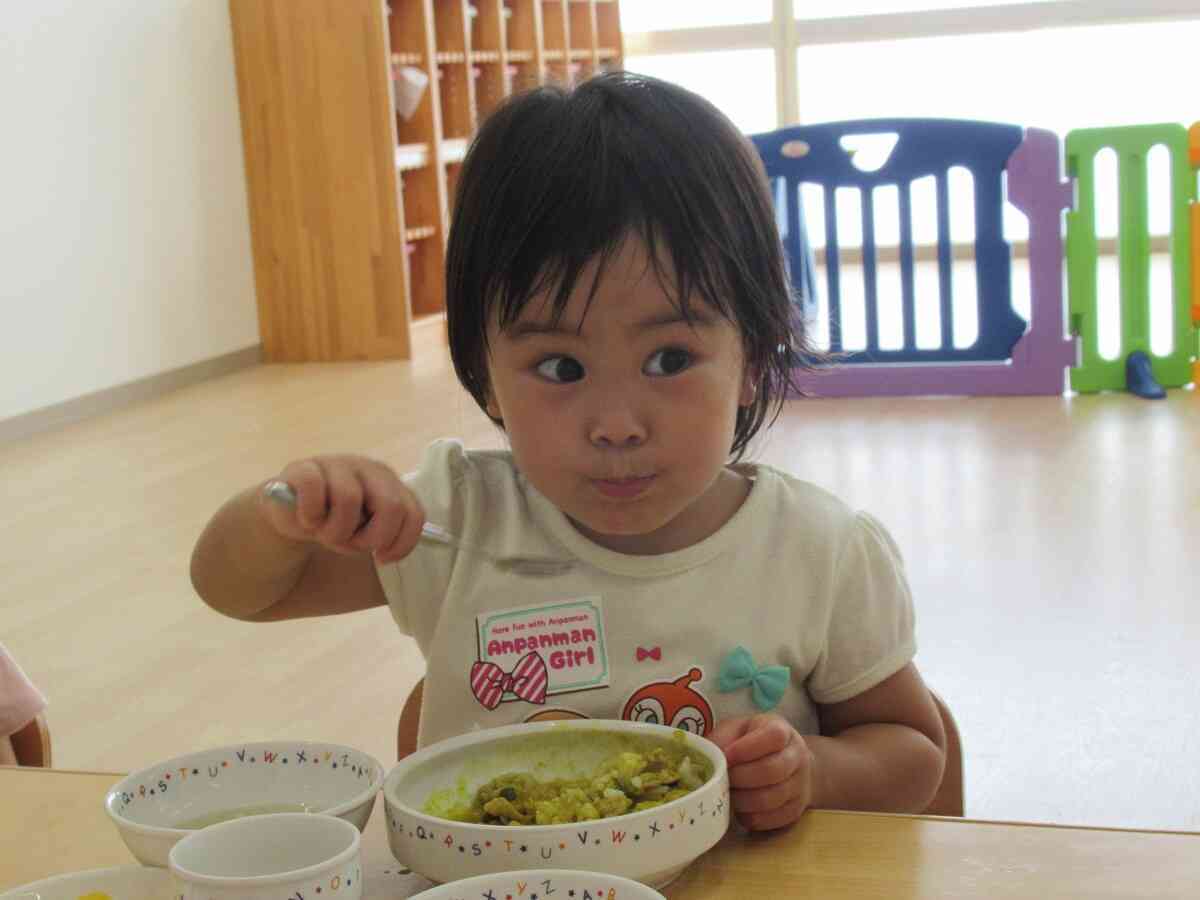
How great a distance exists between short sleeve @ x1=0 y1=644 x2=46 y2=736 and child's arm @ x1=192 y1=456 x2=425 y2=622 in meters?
0.26

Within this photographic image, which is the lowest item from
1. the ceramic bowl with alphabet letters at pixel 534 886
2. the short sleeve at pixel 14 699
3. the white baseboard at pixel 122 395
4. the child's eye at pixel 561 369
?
the white baseboard at pixel 122 395

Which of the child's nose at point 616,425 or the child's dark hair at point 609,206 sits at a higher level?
the child's dark hair at point 609,206

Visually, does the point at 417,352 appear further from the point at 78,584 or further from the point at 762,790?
the point at 762,790

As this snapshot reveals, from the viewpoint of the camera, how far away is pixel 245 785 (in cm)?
65

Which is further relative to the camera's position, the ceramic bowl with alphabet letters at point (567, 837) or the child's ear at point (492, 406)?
the child's ear at point (492, 406)

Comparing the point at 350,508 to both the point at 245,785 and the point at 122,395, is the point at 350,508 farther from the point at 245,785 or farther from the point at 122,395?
the point at 122,395

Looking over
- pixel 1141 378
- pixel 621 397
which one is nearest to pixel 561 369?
pixel 621 397

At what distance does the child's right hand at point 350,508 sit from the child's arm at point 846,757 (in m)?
0.16

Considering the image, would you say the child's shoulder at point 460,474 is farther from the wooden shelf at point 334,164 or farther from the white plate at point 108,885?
the wooden shelf at point 334,164

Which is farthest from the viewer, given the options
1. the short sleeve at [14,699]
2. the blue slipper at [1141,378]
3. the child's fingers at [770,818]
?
the blue slipper at [1141,378]

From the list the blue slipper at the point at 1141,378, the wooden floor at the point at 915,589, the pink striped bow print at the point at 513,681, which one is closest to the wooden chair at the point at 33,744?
the pink striped bow print at the point at 513,681

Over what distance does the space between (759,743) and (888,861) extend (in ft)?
0.32

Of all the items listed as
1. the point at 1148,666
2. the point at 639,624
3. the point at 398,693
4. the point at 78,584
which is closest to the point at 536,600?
the point at 639,624

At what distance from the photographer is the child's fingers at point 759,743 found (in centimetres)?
Answer: 64
